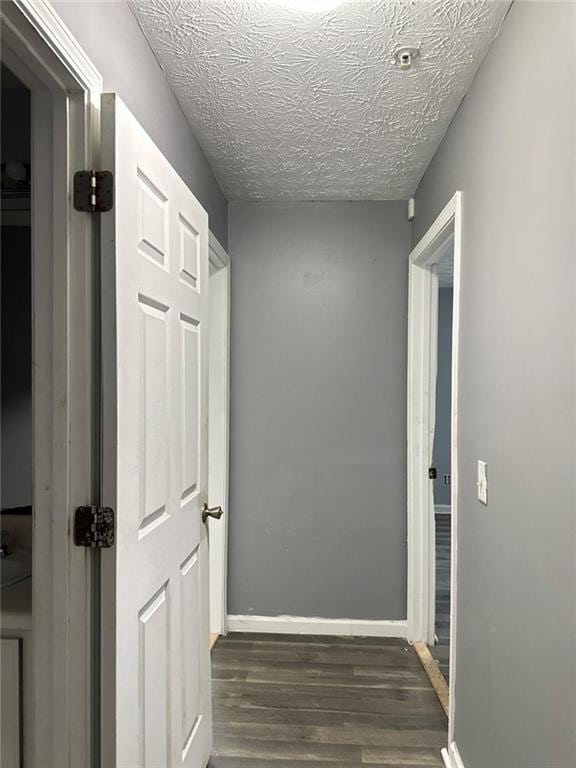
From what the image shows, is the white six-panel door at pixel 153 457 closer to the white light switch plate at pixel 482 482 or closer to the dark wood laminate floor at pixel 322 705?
the dark wood laminate floor at pixel 322 705

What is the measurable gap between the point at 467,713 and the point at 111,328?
1.78 metres

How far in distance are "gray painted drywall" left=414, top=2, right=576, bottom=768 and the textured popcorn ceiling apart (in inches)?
6.5

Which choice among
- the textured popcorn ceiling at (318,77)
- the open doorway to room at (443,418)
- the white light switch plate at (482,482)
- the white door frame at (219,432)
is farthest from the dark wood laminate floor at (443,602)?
the textured popcorn ceiling at (318,77)

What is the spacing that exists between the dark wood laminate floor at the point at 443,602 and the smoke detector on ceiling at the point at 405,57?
265 centimetres

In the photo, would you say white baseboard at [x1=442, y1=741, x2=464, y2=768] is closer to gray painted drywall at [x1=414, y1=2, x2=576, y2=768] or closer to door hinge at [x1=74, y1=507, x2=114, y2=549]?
gray painted drywall at [x1=414, y1=2, x2=576, y2=768]

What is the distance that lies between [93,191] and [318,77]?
1046mm

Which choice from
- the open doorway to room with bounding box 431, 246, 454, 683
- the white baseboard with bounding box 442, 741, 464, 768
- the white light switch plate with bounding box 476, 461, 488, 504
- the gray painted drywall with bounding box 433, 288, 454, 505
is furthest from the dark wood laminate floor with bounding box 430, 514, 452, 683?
the white light switch plate with bounding box 476, 461, 488, 504

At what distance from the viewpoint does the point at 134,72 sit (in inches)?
60.7

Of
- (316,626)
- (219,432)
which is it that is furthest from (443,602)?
(219,432)

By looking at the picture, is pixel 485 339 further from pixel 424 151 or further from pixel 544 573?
pixel 424 151

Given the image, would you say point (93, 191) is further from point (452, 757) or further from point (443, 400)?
point (443, 400)

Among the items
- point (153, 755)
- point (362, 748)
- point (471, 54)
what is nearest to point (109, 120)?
point (471, 54)

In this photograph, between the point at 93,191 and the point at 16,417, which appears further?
the point at 16,417

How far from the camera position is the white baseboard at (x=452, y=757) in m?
1.93
